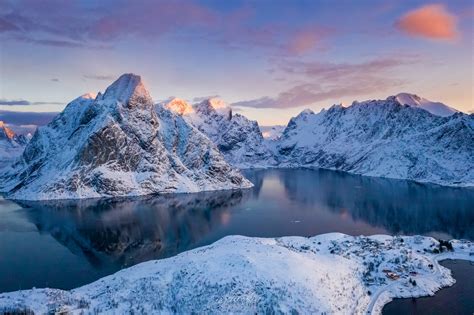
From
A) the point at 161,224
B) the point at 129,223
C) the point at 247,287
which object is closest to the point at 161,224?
the point at 161,224

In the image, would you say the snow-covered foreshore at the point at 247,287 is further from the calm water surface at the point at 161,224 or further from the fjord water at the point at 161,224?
the calm water surface at the point at 161,224

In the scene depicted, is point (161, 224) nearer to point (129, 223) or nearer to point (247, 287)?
point (129, 223)

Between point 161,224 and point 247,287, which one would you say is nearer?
point 247,287

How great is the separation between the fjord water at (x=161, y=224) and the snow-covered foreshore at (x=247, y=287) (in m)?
16.5

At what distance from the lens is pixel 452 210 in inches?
6206

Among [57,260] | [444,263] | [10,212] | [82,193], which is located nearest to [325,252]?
[444,263]

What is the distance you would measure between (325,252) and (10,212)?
12053cm

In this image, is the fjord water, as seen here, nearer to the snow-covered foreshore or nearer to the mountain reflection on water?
the mountain reflection on water

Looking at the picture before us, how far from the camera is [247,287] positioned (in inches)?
2242

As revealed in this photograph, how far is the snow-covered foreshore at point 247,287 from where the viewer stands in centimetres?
5575

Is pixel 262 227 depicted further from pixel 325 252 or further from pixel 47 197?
pixel 47 197

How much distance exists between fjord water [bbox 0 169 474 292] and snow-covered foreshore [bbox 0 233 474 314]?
54.2 feet

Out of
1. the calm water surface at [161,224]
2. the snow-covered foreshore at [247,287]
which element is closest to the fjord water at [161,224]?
the calm water surface at [161,224]

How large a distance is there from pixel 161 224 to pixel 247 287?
77.5 metres
